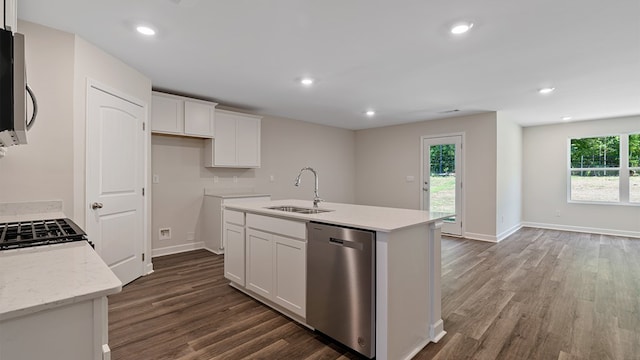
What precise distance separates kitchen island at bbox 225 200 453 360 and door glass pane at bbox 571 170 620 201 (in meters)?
6.09

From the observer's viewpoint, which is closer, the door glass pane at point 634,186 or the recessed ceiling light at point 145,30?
the recessed ceiling light at point 145,30

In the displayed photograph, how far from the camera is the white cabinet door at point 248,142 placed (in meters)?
4.96

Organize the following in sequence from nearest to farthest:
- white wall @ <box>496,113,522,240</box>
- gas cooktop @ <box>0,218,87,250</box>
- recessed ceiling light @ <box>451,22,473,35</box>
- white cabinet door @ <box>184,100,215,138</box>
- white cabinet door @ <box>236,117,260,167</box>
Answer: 1. gas cooktop @ <box>0,218,87,250</box>
2. recessed ceiling light @ <box>451,22,473,35</box>
3. white cabinet door @ <box>184,100,215,138</box>
4. white cabinet door @ <box>236,117,260,167</box>
5. white wall @ <box>496,113,522,240</box>

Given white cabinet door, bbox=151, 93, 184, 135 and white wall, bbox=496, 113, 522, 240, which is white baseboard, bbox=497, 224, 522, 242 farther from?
white cabinet door, bbox=151, 93, 184, 135

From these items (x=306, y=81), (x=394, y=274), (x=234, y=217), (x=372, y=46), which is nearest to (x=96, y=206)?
(x=234, y=217)

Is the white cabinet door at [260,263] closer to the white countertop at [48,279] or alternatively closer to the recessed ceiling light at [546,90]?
the white countertop at [48,279]

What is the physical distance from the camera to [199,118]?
4359 millimetres

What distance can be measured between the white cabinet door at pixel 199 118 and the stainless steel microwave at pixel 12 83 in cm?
334

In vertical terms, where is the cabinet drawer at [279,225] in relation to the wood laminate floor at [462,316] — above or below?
above

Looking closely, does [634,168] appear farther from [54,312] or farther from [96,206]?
[96,206]

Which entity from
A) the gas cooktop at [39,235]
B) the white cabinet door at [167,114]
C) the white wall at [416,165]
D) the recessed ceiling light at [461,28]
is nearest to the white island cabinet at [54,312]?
the gas cooktop at [39,235]

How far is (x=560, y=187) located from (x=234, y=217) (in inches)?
274

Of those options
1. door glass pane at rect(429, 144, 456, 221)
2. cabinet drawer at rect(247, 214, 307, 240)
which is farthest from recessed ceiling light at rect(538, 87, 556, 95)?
cabinet drawer at rect(247, 214, 307, 240)

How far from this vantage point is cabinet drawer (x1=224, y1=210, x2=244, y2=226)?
2.99 metres
